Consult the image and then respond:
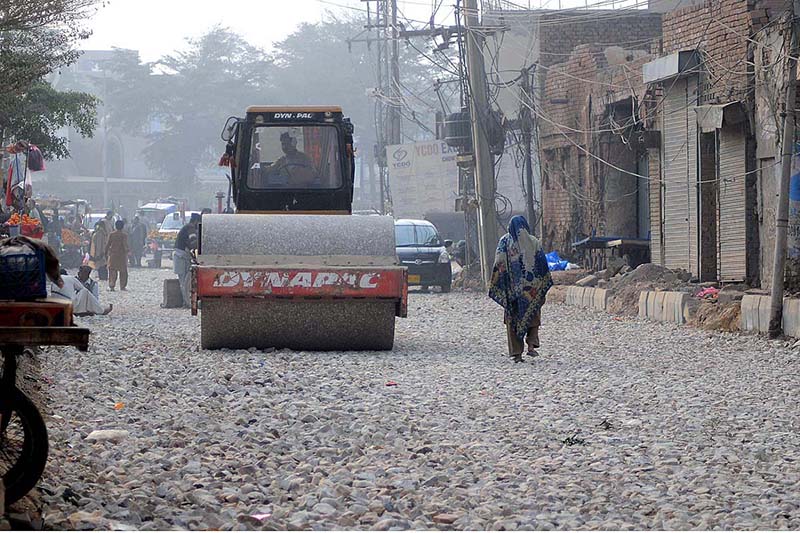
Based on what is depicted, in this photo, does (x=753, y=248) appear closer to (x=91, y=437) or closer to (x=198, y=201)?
(x=91, y=437)

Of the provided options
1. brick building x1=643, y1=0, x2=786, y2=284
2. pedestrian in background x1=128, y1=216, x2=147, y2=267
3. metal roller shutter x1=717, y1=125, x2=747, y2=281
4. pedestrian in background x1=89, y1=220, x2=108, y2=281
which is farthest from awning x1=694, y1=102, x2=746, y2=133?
pedestrian in background x1=128, y1=216, x2=147, y2=267

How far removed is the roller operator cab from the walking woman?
8.38 ft

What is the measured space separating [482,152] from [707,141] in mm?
6218

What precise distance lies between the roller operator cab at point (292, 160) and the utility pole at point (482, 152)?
11.7 m

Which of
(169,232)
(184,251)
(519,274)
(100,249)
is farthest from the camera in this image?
(169,232)

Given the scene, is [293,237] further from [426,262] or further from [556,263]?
[556,263]

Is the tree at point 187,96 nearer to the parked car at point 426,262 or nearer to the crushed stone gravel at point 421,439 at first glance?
the parked car at point 426,262

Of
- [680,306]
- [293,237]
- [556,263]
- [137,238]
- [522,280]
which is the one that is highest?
[293,237]

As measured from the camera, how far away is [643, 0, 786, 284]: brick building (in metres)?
21.0

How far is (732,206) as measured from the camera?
22109 mm

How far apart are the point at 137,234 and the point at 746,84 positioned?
29.0 m

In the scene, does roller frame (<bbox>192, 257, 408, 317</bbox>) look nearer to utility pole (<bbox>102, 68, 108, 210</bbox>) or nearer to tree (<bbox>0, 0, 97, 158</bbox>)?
tree (<bbox>0, 0, 97, 158</bbox>)

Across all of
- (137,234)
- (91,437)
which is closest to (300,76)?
(137,234)

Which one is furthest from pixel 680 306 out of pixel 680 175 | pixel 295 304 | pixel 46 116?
pixel 46 116
